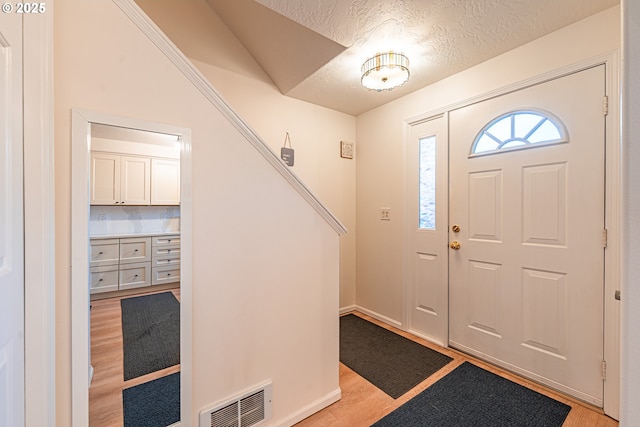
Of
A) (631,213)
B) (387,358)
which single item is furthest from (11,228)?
(387,358)

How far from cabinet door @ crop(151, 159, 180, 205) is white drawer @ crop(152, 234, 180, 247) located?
153 mm

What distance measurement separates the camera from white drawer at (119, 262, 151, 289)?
1.20 meters

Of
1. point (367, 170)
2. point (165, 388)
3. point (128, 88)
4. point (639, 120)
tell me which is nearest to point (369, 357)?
point (165, 388)

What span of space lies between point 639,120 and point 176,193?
1.41 metres

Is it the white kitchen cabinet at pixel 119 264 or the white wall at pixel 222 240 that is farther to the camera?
the white kitchen cabinet at pixel 119 264

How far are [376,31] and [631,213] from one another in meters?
1.72

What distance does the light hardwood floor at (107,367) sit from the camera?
1.04m

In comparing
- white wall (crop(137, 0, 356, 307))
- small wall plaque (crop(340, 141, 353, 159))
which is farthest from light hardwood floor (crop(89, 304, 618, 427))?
small wall plaque (crop(340, 141, 353, 159))

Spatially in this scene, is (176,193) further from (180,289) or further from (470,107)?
(470,107)

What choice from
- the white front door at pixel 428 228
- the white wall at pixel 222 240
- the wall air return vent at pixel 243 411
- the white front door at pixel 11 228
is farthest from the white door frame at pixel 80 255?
the white front door at pixel 428 228

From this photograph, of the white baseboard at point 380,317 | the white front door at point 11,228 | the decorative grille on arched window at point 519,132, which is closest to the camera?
the white front door at point 11,228

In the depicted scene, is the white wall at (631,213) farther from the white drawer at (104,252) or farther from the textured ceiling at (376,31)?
the white drawer at (104,252)

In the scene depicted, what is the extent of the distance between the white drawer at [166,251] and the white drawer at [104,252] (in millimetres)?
144

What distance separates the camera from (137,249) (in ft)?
4.07
